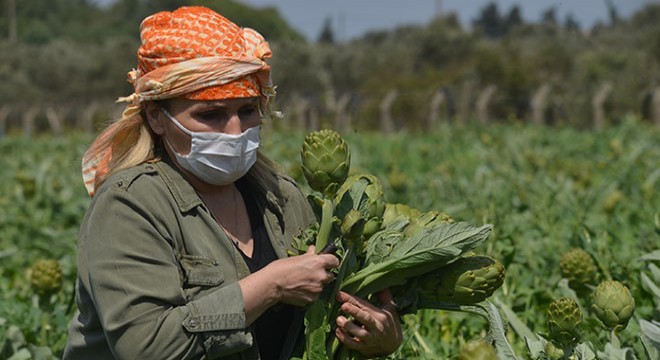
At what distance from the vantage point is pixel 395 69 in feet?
152

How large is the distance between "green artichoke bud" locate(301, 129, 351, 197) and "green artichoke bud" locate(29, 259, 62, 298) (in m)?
1.68

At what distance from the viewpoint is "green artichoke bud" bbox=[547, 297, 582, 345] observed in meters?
2.04

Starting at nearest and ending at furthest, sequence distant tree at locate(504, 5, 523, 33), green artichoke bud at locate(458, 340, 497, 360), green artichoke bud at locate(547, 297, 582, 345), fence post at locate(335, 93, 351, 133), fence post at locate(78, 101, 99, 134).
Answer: green artichoke bud at locate(458, 340, 497, 360)
green artichoke bud at locate(547, 297, 582, 345)
fence post at locate(335, 93, 351, 133)
fence post at locate(78, 101, 99, 134)
distant tree at locate(504, 5, 523, 33)

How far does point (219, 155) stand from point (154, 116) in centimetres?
22

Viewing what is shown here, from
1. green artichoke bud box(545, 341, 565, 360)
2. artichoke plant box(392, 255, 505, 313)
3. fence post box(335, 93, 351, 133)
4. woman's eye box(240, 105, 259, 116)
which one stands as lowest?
fence post box(335, 93, 351, 133)

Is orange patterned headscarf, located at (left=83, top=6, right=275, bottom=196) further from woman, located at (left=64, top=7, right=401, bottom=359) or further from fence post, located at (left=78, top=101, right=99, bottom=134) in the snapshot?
fence post, located at (left=78, top=101, right=99, bottom=134)

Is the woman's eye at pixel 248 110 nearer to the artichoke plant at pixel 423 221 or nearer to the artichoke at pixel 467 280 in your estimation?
the artichoke plant at pixel 423 221

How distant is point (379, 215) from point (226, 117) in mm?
441

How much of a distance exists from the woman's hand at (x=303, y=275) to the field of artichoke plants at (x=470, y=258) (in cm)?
5

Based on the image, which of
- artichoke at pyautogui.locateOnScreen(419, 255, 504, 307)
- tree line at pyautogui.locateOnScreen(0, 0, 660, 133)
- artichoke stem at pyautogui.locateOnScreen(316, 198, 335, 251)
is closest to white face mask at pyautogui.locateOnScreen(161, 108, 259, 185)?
artichoke stem at pyautogui.locateOnScreen(316, 198, 335, 251)

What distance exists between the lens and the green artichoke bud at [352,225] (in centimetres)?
210

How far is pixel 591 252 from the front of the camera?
341 centimetres

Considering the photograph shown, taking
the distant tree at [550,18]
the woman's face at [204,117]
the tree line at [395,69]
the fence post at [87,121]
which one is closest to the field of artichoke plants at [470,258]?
the woman's face at [204,117]

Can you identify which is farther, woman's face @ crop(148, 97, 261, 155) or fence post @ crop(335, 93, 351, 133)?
fence post @ crop(335, 93, 351, 133)
